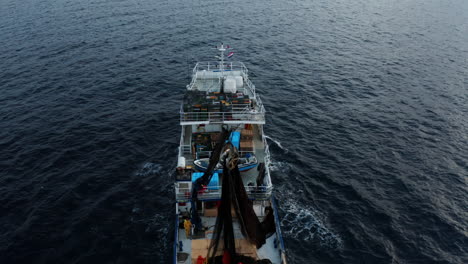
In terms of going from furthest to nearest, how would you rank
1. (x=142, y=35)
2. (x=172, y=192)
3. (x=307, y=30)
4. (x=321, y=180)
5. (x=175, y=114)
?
(x=307, y=30), (x=142, y=35), (x=175, y=114), (x=321, y=180), (x=172, y=192)

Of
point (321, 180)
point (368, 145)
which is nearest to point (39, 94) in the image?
point (321, 180)

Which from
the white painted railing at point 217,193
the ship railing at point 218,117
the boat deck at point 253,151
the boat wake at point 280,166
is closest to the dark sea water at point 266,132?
the boat wake at point 280,166

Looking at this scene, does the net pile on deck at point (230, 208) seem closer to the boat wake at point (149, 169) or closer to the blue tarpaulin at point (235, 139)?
the blue tarpaulin at point (235, 139)

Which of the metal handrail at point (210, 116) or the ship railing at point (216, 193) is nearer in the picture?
the ship railing at point (216, 193)

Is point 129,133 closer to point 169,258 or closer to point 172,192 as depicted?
point 172,192

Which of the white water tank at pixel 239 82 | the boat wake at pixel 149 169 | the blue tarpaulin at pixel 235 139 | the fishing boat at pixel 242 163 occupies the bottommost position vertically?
the boat wake at pixel 149 169

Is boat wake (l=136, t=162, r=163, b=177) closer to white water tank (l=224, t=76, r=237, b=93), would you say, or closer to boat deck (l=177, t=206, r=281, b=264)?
white water tank (l=224, t=76, r=237, b=93)

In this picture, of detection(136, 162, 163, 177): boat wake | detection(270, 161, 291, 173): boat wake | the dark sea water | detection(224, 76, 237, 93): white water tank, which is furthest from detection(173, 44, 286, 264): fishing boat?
detection(136, 162, 163, 177): boat wake
